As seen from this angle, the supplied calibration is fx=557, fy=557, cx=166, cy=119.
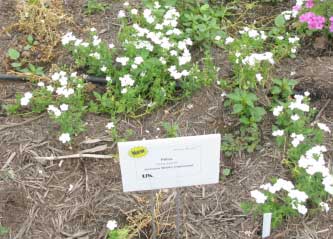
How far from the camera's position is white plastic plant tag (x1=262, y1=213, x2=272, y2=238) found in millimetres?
2691

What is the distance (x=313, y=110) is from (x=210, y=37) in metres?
1.02

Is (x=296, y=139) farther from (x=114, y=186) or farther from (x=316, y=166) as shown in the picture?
(x=114, y=186)

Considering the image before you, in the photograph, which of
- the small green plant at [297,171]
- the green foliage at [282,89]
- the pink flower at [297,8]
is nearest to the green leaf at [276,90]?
the green foliage at [282,89]

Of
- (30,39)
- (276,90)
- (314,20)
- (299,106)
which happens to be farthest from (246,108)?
(30,39)

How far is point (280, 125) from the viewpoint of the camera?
335 centimetres

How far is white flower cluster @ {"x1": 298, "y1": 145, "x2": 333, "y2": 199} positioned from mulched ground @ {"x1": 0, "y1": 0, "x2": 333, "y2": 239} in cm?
33

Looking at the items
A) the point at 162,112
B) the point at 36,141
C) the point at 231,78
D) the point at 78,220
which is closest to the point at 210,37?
the point at 231,78

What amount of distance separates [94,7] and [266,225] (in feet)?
7.58

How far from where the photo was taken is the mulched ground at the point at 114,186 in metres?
2.88

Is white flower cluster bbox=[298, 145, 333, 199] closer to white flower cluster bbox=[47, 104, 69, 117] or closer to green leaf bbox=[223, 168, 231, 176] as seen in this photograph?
green leaf bbox=[223, 168, 231, 176]

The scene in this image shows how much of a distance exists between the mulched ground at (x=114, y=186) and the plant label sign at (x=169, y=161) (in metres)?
0.39

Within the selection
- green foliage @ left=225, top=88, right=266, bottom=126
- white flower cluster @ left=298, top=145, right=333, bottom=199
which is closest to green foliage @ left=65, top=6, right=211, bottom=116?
green foliage @ left=225, top=88, right=266, bottom=126

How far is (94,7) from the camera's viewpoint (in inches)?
168

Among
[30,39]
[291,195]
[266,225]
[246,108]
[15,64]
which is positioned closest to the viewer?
[291,195]
